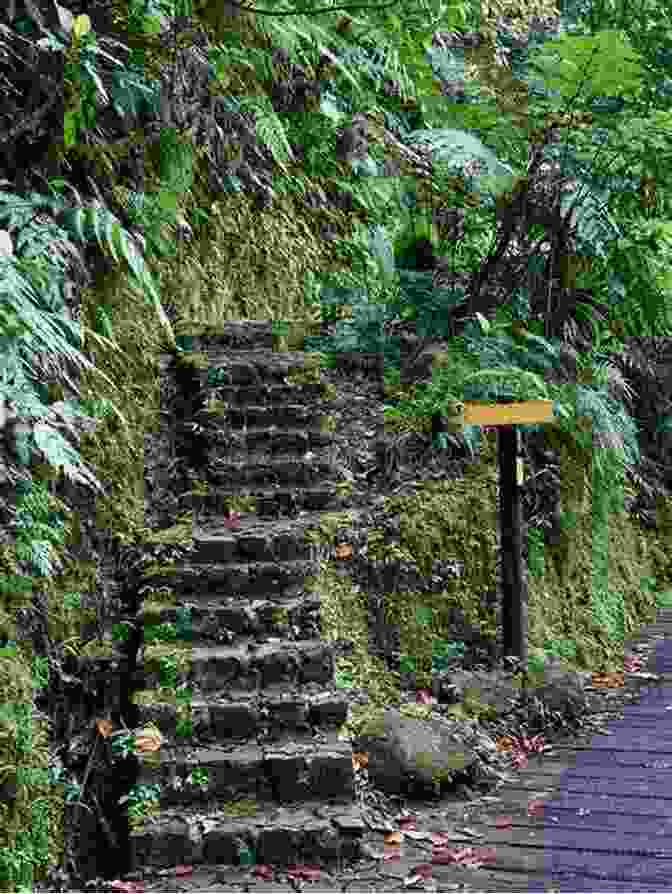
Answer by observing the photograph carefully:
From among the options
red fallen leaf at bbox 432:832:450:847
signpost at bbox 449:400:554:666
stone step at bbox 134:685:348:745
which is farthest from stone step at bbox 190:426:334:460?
red fallen leaf at bbox 432:832:450:847

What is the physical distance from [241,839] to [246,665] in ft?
2.62

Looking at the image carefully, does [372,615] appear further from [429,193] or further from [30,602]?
[429,193]

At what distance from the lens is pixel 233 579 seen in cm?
462

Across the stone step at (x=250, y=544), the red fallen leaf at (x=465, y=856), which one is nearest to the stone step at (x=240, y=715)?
the red fallen leaf at (x=465, y=856)

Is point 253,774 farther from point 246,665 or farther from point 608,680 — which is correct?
point 608,680

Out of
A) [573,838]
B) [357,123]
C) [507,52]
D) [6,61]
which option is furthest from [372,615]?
[507,52]

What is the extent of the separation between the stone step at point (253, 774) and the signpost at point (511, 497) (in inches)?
82.0

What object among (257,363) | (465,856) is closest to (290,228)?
(257,363)

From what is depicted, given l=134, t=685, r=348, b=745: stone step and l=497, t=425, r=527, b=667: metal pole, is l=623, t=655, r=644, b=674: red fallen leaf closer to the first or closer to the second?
l=497, t=425, r=527, b=667: metal pole

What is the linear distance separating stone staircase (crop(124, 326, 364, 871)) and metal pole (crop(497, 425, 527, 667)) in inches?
40.0

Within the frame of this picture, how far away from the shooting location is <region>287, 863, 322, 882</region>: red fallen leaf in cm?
348

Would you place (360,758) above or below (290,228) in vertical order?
below

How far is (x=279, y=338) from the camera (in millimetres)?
6473

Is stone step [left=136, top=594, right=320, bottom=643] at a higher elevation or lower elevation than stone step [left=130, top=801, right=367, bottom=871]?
higher
